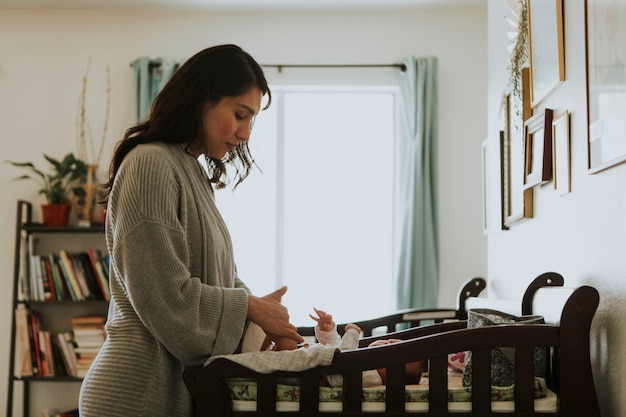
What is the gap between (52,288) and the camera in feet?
14.7

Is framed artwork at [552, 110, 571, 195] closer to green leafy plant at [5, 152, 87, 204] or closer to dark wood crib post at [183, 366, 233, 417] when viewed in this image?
dark wood crib post at [183, 366, 233, 417]

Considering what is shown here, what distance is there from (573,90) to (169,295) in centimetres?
109

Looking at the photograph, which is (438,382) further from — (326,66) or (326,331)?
(326,66)

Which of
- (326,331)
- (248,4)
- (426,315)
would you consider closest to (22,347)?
(248,4)

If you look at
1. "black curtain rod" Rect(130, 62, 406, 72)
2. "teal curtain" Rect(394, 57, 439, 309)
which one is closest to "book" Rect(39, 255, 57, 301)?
"black curtain rod" Rect(130, 62, 406, 72)

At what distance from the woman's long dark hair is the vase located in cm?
294

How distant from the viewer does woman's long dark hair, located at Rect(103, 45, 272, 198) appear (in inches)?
64.7

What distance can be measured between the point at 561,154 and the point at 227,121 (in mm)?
889

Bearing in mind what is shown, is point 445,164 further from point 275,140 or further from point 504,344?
point 504,344

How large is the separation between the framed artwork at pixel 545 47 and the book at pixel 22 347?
3186 mm

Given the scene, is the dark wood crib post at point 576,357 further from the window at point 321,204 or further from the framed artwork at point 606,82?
the window at point 321,204

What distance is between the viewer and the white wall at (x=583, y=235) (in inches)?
63.1

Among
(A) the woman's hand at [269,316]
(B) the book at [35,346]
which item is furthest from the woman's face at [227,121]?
(B) the book at [35,346]

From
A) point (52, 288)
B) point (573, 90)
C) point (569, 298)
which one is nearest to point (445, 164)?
point (52, 288)
